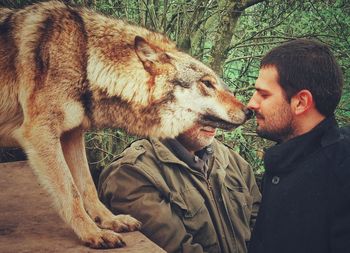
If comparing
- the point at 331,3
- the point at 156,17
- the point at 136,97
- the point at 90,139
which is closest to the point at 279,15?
the point at 331,3

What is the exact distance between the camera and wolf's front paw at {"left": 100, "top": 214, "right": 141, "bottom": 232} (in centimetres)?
265

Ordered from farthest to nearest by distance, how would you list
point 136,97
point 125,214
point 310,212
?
point 136,97
point 125,214
point 310,212

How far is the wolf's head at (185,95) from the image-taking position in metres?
3.03

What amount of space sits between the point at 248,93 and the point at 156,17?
1499mm

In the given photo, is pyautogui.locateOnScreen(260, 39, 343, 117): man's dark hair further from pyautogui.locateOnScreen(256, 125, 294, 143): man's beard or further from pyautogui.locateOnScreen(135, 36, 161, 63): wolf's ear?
pyautogui.locateOnScreen(135, 36, 161, 63): wolf's ear

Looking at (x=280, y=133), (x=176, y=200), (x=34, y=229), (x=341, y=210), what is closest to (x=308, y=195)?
(x=341, y=210)

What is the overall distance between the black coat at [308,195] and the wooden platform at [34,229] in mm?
612

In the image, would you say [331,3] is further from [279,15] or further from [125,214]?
[125,214]

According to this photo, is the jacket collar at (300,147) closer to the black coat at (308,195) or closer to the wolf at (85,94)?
the black coat at (308,195)

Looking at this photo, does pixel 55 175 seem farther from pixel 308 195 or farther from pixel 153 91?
pixel 308 195

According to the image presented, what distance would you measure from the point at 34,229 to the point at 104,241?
519mm

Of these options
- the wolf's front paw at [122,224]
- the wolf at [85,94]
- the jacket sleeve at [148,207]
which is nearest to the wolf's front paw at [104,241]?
the wolf at [85,94]

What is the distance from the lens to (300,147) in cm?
219

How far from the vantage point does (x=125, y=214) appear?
2.84 meters
